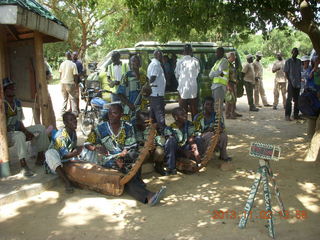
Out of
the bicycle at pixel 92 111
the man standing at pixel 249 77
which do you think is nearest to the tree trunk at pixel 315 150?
the bicycle at pixel 92 111

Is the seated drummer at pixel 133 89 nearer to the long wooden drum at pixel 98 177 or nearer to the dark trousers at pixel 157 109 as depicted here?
the dark trousers at pixel 157 109

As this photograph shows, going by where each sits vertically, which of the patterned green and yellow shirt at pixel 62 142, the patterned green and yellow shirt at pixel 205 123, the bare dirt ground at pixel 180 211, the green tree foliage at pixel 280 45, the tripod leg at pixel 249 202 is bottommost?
the bare dirt ground at pixel 180 211

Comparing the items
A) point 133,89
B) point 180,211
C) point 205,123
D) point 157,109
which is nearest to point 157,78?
point 157,109

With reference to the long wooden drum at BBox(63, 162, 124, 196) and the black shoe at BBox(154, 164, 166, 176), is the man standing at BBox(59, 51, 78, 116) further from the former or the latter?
the long wooden drum at BBox(63, 162, 124, 196)

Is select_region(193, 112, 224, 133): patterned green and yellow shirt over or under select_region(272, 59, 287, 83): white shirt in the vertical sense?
under

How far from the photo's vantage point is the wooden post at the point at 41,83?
5.61 meters

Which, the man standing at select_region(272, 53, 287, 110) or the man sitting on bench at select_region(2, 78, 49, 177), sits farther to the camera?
the man standing at select_region(272, 53, 287, 110)

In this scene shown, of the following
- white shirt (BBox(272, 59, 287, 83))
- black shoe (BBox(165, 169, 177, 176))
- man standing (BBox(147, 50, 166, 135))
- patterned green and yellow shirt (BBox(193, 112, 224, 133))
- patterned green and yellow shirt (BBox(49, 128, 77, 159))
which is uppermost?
white shirt (BBox(272, 59, 287, 83))

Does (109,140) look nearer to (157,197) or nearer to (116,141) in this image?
(116,141)

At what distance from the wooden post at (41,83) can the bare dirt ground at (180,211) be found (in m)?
1.37

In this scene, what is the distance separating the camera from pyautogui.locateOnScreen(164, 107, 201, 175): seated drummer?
5344 mm

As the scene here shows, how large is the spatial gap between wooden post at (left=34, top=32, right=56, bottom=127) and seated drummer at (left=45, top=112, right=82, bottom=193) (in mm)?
1059

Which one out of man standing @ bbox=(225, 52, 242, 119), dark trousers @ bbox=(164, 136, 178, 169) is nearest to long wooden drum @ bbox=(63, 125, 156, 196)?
dark trousers @ bbox=(164, 136, 178, 169)

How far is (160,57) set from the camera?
775cm
